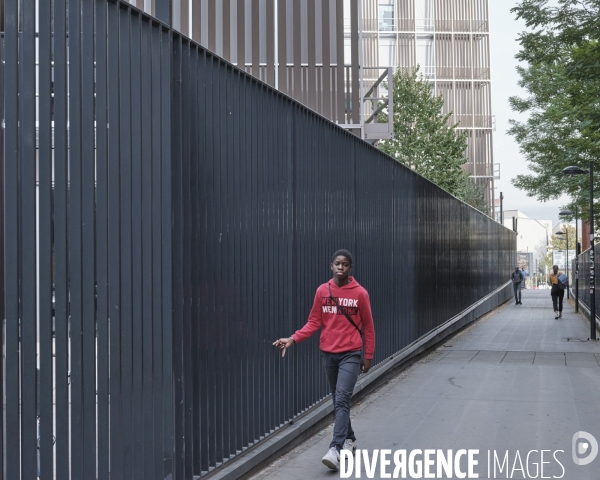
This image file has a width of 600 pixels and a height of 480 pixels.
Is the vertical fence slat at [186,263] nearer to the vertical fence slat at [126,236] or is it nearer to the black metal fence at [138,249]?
the black metal fence at [138,249]

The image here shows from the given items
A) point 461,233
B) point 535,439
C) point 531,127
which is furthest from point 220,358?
point 531,127

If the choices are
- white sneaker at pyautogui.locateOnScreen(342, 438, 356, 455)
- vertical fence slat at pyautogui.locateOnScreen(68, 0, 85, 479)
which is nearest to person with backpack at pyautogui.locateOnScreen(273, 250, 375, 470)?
white sneaker at pyautogui.locateOnScreen(342, 438, 356, 455)

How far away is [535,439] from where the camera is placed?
8836 millimetres

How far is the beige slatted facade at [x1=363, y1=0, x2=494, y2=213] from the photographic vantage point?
3022 inches

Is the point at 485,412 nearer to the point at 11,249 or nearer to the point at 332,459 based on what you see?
the point at 332,459

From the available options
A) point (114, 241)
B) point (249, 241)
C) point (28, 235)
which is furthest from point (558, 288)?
point (28, 235)

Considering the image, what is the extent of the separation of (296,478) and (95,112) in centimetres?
347

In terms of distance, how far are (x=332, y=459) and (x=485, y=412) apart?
3.63 meters

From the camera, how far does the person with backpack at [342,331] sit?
748 centimetres

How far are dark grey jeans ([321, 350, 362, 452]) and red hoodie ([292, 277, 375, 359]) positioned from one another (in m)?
0.07

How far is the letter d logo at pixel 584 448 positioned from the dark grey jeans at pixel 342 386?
199cm

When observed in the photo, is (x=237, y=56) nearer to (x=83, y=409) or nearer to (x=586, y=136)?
(x=586, y=136)

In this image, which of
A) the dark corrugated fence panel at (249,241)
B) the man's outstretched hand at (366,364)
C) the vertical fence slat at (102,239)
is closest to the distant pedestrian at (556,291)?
the dark corrugated fence panel at (249,241)

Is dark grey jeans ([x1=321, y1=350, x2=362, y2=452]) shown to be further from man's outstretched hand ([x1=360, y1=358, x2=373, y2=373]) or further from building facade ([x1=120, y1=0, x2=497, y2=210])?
building facade ([x1=120, y1=0, x2=497, y2=210])
